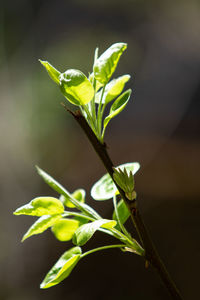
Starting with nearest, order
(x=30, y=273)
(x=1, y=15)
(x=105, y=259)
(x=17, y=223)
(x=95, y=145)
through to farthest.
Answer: (x=95, y=145) < (x=105, y=259) < (x=30, y=273) < (x=17, y=223) < (x=1, y=15)

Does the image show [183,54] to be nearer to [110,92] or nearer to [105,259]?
[105,259]

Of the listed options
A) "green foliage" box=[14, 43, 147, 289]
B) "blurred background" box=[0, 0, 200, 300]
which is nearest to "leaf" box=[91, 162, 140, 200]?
"green foliage" box=[14, 43, 147, 289]

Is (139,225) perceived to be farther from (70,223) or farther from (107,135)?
(107,135)

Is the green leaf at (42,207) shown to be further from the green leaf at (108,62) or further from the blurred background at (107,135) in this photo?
the blurred background at (107,135)

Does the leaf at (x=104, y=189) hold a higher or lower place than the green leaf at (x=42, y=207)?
lower

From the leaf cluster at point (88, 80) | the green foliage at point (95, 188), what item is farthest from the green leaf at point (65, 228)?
the leaf cluster at point (88, 80)

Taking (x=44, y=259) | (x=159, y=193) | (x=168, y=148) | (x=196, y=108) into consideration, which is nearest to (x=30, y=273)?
(x=44, y=259)

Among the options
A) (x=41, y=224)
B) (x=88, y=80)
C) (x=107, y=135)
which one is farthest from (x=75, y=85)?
(x=107, y=135)
